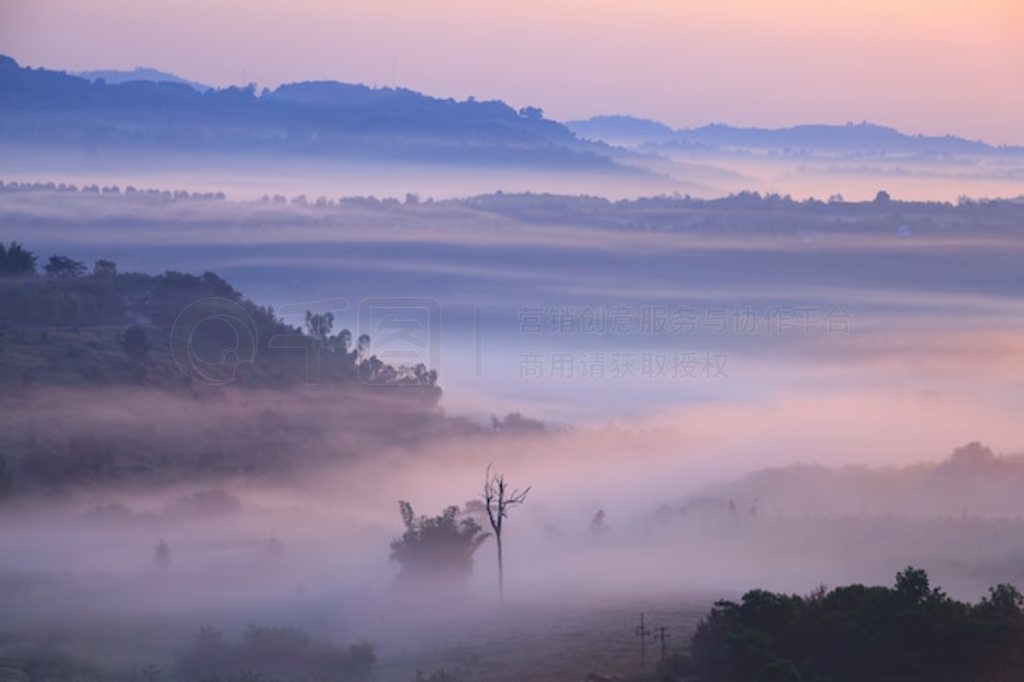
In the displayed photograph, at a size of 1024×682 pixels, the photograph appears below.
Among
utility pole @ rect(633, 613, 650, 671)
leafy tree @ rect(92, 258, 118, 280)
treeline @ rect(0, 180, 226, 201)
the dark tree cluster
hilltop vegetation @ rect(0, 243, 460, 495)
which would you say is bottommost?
the dark tree cluster

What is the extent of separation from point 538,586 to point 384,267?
113248mm

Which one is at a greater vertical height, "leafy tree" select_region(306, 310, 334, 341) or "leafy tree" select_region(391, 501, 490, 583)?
"leafy tree" select_region(306, 310, 334, 341)

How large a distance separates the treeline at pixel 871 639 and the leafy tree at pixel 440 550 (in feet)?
45.2

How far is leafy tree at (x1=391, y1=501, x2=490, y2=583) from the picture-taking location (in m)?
45.2

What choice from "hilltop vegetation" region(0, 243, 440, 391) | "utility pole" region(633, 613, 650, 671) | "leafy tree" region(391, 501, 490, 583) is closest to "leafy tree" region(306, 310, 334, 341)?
"hilltop vegetation" region(0, 243, 440, 391)

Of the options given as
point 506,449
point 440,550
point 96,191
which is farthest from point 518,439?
point 96,191

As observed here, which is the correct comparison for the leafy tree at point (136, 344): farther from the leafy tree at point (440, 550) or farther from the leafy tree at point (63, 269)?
the leafy tree at point (440, 550)

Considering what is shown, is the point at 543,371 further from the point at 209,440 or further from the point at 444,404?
the point at 209,440

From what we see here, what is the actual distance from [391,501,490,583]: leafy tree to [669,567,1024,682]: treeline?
542 inches

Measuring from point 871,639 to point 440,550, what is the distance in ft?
57.0

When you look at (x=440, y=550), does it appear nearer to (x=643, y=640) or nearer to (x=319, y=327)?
(x=643, y=640)

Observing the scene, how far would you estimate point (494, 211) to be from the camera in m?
186

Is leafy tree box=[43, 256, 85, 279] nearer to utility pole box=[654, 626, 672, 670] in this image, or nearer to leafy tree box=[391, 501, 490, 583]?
leafy tree box=[391, 501, 490, 583]

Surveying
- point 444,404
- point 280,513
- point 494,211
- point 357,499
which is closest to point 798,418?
point 444,404
